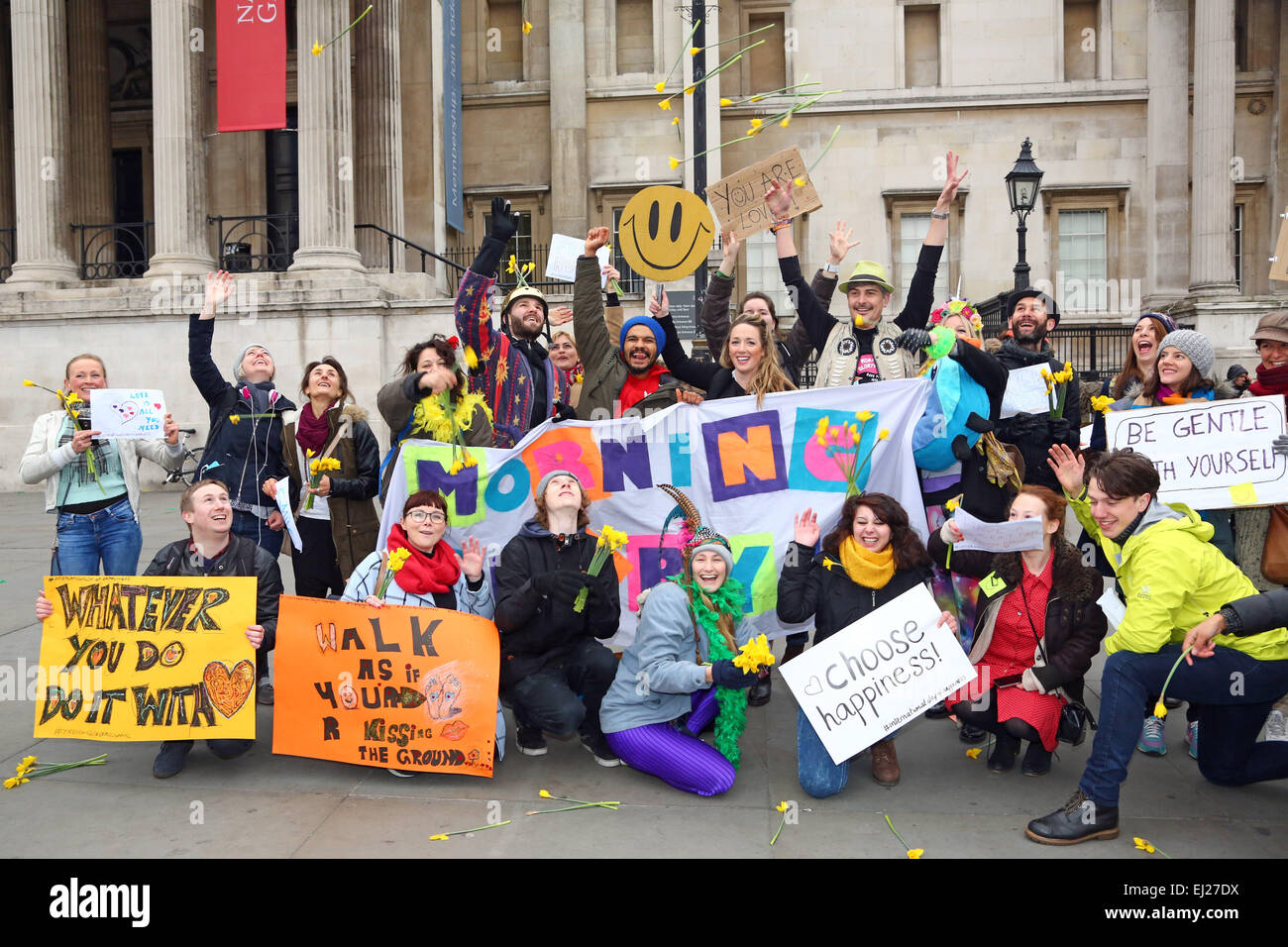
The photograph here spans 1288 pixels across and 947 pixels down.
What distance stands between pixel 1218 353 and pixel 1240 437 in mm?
16827

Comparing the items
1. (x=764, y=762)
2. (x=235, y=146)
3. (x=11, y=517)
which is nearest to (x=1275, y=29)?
(x=235, y=146)

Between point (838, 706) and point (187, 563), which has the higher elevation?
point (187, 563)

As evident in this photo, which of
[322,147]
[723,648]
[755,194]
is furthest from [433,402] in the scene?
[322,147]

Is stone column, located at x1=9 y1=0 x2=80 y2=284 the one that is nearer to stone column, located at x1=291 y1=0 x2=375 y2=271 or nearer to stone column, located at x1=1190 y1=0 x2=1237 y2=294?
stone column, located at x1=291 y1=0 x2=375 y2=271

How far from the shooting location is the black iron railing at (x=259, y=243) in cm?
1806

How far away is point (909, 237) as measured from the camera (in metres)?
22.5

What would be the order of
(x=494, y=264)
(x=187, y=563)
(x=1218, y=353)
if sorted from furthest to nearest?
(x=1218, y=353), (x=494, y=264), (x=187, y=563)

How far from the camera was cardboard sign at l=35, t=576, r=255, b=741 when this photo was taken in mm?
4820

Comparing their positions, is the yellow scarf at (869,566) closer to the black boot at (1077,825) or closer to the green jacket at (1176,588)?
the green jacket at (1176,588)

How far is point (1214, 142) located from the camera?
2044 cm

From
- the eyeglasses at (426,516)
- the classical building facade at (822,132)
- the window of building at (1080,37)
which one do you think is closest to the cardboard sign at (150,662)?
the eyeglasses at (426,516)

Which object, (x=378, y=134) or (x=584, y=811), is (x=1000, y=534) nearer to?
(x=584, y=811)

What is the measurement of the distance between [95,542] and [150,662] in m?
1.42

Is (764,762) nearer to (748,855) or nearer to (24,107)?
(748,855)
